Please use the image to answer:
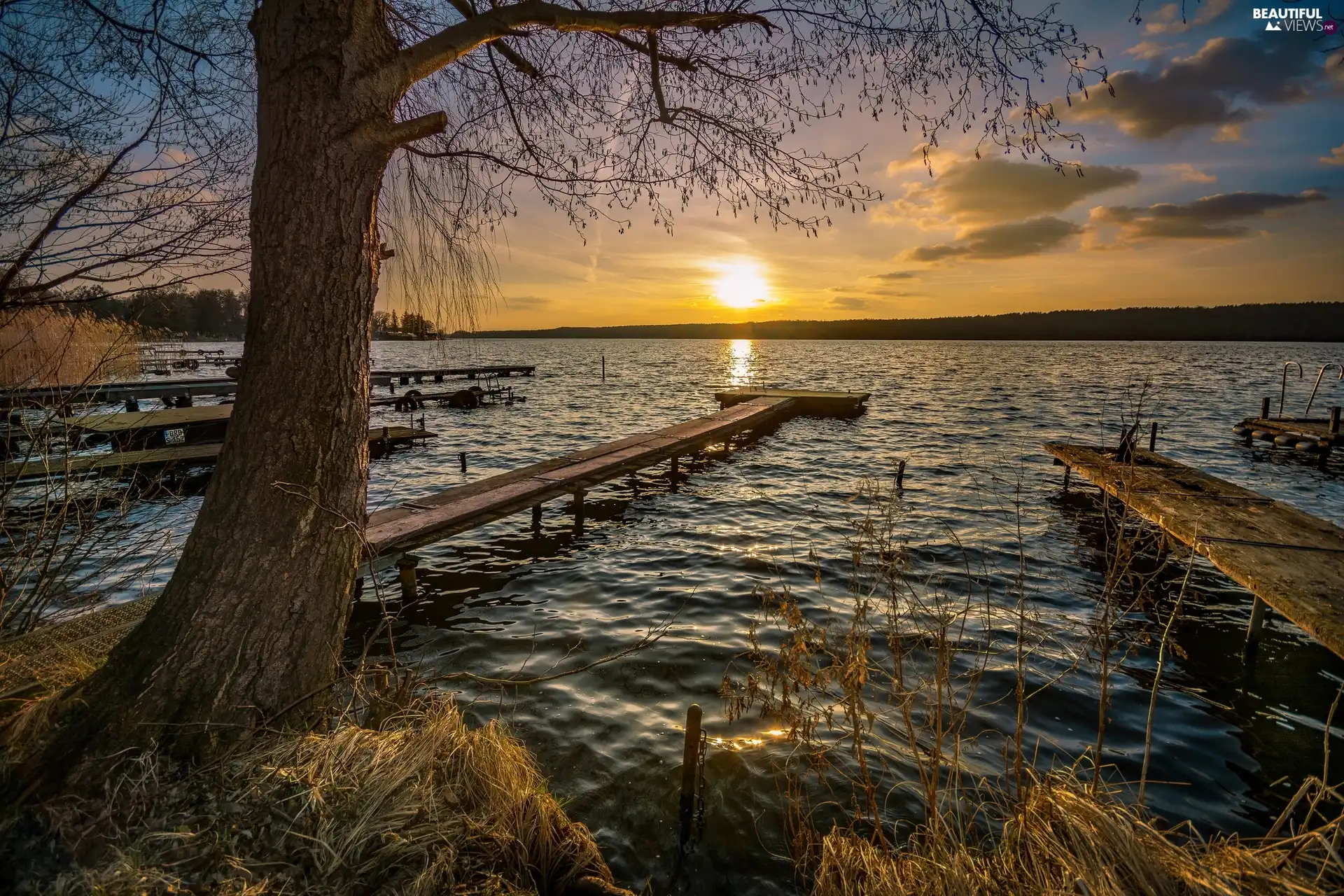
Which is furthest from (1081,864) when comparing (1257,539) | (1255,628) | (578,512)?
(578,512)

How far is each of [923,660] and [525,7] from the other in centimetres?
693

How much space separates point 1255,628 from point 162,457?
18852mm

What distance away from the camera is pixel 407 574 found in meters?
8.13

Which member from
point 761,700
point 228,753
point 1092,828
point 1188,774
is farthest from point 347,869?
point 1188,774

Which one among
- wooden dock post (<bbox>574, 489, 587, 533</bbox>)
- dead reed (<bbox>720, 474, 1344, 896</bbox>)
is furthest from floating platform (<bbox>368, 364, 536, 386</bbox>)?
dead reed (<bbox>720, 474, 1344, 896</bbox>)

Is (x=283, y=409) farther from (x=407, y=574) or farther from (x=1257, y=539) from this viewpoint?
(x=1257, y=539)

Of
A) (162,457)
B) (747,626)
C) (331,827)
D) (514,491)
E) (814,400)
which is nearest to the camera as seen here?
(331,827)

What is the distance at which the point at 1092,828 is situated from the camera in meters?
2.51

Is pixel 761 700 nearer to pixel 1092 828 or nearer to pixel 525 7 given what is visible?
pixel 1092 828

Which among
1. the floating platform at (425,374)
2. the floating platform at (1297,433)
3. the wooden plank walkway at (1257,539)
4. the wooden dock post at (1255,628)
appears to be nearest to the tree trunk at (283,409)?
the wooden plank walkway at (1257,539)

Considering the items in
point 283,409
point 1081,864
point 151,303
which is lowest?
point 1081,864

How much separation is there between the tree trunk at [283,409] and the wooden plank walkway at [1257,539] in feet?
14.9

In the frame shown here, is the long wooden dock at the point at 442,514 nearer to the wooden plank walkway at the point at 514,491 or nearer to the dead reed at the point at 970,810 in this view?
the wooden plank walkway at the point at 514,491

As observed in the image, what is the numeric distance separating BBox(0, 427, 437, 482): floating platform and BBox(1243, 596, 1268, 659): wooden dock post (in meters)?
11.3
